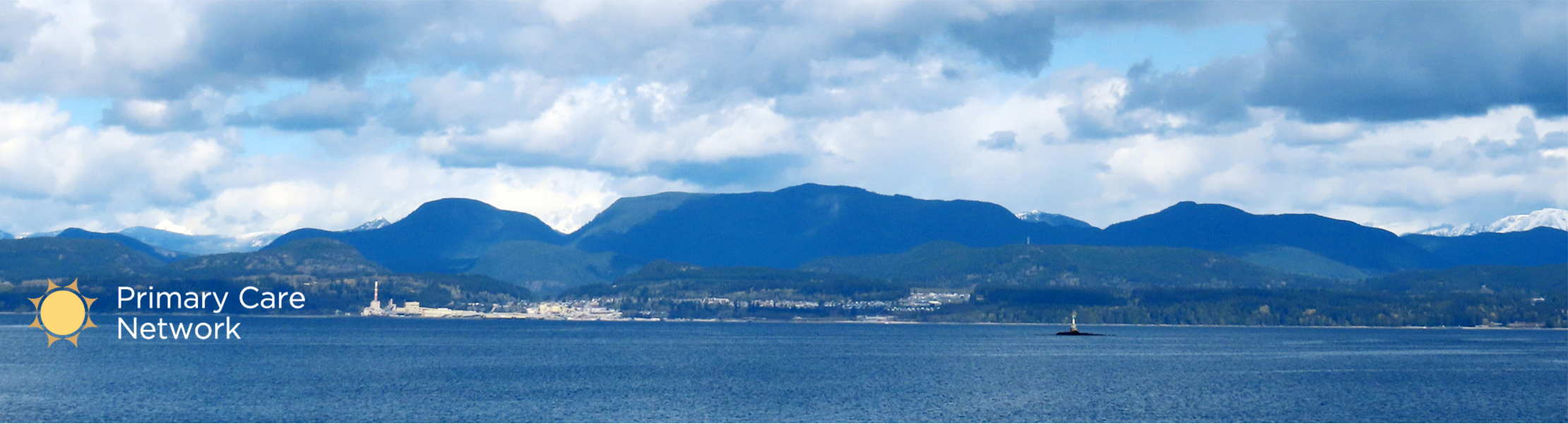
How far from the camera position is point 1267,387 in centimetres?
15338

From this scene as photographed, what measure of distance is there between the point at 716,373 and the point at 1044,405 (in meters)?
54.8

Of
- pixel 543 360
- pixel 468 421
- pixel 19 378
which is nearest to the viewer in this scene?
pixel 468 421

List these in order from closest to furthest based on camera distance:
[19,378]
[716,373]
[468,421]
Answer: [468,421], [19,378], [716,373]

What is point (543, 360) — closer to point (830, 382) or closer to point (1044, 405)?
point (830, 382)

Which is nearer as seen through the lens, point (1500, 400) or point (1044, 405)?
point (1044, 405)

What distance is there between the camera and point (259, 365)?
17562 centimetres

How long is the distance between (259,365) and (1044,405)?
4107 inches

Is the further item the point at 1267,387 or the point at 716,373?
the point at 716,373

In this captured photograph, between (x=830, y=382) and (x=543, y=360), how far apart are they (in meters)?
58.5

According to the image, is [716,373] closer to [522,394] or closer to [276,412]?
[522,394]

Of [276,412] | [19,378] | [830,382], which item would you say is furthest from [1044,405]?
[19,378]

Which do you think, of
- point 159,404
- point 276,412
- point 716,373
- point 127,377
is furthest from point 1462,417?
point 127,377

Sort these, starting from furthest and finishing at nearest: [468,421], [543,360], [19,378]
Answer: [543,360] → [19,378] → [468,421]

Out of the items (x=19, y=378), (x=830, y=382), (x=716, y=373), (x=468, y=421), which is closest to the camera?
(x=468, y=421)
